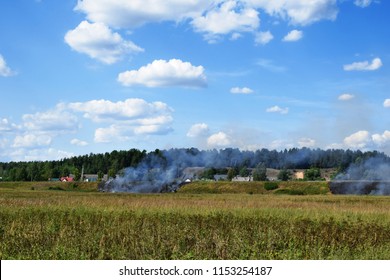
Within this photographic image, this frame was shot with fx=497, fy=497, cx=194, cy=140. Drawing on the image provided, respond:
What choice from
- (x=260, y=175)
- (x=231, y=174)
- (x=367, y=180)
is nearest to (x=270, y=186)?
(x=367, y=180)

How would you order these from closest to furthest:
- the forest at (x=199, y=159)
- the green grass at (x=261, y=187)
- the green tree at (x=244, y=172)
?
1. the green grass at (x=261, y=187)
2. the forest at (x=199, y=159)
3. the green tree at (x=244, y=172)

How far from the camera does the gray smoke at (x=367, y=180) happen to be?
276ft

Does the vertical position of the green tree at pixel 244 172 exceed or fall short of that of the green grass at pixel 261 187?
it exceeds it

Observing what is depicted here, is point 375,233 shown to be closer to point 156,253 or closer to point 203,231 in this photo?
point 203,231

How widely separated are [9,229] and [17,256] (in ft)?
14.0

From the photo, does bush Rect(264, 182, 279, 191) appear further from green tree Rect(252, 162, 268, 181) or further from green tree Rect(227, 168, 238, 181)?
green tree Rect(227, 168, 238, 181)

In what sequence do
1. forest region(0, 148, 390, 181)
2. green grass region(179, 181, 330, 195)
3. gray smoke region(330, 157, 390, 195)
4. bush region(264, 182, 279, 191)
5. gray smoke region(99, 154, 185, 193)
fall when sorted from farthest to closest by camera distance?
forest region(0, 148, 390, 181)
gray smoke region(99, 154, 185, 193)
bush region(264, 182, 279, 191)
green grass region(179, 181, 330, 195)
gray smoke region(330, 157, 390, 195)

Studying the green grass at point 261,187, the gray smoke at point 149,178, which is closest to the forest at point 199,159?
the gray smoke at point 149,178

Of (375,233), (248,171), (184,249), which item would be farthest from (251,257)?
(248,171)

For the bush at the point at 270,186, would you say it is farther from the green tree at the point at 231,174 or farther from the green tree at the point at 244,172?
the green tree at the point at 244,172

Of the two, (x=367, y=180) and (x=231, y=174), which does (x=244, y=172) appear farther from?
(x=367, y=180)

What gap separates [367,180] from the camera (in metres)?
95.1

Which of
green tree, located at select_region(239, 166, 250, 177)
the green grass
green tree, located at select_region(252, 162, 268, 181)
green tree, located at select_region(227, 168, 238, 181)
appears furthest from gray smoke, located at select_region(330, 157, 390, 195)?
green tree, located at select_region(239, 166, 250, 177)

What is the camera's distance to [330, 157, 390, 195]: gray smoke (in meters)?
84.2
